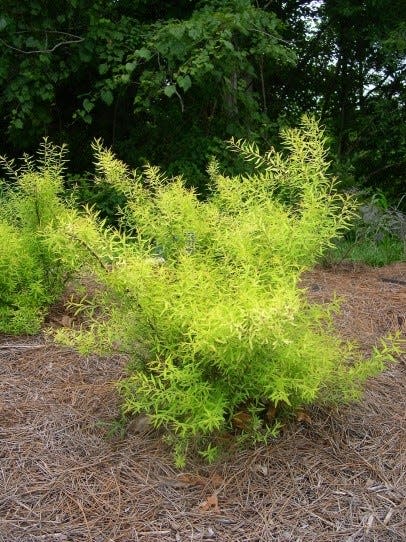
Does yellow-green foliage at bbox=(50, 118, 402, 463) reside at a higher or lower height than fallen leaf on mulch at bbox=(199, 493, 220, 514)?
higher

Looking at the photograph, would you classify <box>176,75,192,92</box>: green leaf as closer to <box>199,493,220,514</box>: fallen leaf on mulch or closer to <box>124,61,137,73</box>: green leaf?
<box>124,61,137,73</box>: green leaf

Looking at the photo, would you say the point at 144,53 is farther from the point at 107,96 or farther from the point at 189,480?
the point at 189,480

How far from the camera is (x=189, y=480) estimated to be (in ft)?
7.26

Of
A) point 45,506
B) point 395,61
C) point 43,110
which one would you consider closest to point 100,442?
point 45,506

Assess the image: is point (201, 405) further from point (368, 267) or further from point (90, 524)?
point (368, 267)

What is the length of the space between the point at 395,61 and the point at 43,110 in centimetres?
478

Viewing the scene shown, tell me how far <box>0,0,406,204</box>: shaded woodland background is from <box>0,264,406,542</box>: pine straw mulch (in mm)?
3101

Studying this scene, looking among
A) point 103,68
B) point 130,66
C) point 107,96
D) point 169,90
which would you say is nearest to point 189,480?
point 169,90

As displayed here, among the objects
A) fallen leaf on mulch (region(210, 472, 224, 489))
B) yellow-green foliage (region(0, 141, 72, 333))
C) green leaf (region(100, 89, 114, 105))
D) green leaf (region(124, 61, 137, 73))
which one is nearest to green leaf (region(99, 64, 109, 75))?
green leaf (region(100, 89, 114, 105))

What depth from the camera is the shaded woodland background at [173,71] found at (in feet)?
19.5

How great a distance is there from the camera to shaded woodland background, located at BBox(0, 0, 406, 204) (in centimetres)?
593

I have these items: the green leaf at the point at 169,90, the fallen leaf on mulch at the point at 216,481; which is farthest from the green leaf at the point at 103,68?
the fallen leaf on mulch at the point at 216,481

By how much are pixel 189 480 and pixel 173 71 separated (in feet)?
15.4

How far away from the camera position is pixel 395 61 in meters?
8.28
